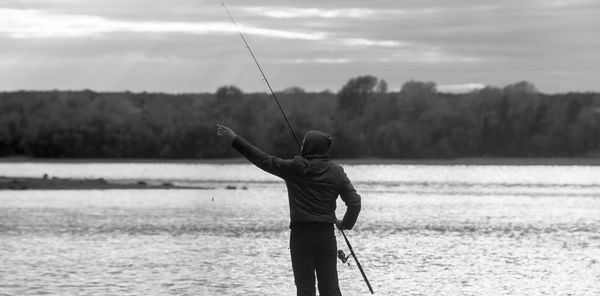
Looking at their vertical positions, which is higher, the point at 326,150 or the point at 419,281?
the point at 326,150

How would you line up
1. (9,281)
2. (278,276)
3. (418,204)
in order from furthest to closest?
1. (418,204)
2. (278,276)
3. (9,281)

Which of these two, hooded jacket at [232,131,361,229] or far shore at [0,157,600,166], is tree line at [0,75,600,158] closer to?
far shore at [0,157,600,166]

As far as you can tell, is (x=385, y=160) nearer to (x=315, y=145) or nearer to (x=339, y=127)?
(x=339, y=127)

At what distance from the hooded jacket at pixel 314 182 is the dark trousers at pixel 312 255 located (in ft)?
0.34

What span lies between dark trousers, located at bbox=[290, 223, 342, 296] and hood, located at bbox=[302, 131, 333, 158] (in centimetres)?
60

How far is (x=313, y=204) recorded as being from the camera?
10.9m

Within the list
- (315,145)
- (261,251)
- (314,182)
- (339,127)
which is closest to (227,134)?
(315,145)

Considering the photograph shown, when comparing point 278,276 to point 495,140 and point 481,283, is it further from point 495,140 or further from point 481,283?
point 495,140

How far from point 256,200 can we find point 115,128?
342 ft

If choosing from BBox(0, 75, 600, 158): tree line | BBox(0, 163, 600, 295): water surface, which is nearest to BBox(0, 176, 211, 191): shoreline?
BBox(0, 163, 600, 295): water surface

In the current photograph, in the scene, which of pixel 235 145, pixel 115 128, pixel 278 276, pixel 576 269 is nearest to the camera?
pixel 235 145

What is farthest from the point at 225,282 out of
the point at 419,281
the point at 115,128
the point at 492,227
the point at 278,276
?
the point at 115,128

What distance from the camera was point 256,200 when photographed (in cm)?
5659

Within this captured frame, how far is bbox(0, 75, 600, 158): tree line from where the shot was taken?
158750 mm
